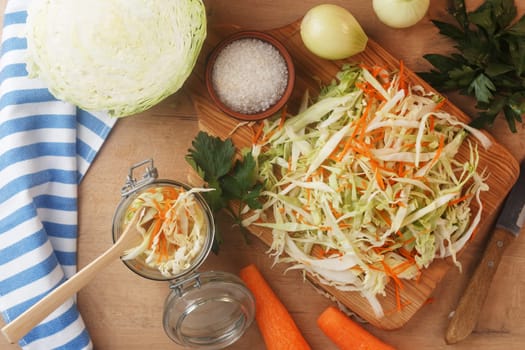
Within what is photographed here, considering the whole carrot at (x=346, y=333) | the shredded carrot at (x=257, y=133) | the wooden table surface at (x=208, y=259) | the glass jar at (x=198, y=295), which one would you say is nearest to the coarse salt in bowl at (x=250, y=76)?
the shredded carrot at (x=257, y=133)

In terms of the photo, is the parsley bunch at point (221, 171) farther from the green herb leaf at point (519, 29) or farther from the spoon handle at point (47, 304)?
the green herb leaf at point (519, 29)

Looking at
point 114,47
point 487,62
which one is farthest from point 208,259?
point 487,62

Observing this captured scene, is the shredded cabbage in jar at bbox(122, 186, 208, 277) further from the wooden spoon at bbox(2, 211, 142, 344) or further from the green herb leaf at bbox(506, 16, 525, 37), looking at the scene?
the green herb leaf at bbox(506, 16, 525, 37)

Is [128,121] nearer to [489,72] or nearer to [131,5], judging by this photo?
[131,5]

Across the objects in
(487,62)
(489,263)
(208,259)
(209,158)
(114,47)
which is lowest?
(489,263)

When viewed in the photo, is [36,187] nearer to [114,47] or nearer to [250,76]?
[114,47]

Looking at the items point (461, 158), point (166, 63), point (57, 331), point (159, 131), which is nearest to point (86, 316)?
point (57, 331)
